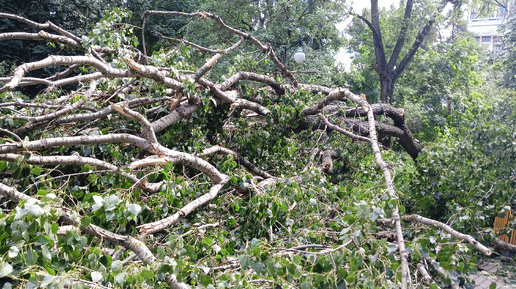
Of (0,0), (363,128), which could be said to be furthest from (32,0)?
(363,128)

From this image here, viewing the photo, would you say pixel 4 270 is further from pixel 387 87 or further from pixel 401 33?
pixel 401 33

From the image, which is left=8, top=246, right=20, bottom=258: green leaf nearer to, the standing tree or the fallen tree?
the fallen tree

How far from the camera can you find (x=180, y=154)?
240 centimetres

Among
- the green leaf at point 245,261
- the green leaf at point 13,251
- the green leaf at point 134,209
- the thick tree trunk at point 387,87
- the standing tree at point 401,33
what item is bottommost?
the green leaf at point 245,261

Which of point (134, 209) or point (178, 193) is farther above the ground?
point (134, 209)

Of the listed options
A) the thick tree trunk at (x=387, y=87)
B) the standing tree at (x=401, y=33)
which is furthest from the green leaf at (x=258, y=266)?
the thick tree trunk at (x=387, y=87)

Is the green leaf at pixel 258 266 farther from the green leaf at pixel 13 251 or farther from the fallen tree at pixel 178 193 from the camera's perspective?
the green leaf at pixel 13 251

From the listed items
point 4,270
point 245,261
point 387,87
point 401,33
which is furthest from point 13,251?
point 401,33

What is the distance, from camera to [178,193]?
2.25m

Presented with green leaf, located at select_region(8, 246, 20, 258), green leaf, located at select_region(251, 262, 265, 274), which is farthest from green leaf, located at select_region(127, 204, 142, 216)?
green leaf, located at select_region(251, 262, 265, 274)

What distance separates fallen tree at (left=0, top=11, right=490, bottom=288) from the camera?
4.77 feet

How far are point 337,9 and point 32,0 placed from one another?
34.5ft

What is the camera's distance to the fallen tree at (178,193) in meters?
1.45

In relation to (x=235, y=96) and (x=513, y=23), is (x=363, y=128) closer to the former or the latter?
(x=235, y=96)
